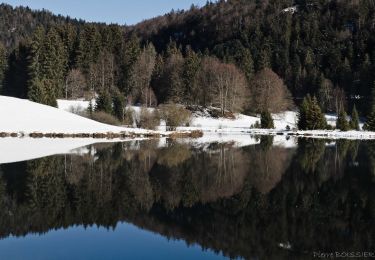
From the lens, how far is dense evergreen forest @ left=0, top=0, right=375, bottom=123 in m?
83.9

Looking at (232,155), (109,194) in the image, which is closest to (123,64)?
(232,155)

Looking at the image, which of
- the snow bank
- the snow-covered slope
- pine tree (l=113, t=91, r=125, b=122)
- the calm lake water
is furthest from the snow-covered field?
the calm lake water

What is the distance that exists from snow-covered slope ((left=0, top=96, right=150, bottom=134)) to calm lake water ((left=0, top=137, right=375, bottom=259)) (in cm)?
2552

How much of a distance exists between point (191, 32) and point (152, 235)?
6643 inches

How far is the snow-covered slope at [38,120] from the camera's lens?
47125mm

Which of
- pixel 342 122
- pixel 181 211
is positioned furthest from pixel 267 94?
pixel 181 211

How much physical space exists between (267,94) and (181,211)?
75.5 m

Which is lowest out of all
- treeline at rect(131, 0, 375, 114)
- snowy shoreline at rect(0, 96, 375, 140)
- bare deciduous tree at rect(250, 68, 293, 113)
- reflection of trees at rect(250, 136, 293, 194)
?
reflection of trees at rect(250, 136, 293, 194)

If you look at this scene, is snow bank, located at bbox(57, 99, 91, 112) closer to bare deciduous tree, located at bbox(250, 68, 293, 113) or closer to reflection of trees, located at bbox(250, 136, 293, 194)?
bare deciduous tree, located at bbox(250, 68, 293, 113)

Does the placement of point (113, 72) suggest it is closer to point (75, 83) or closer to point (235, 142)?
point (75, 83)

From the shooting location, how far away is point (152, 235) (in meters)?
11.1

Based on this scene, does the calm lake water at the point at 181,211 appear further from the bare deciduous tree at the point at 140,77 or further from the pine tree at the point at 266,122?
the bare deciduous tree at the point at 140,77

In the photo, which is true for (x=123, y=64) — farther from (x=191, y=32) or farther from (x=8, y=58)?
(x=191, y=32)

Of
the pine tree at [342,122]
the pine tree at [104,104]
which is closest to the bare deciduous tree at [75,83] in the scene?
the pine tree at [104,104]
